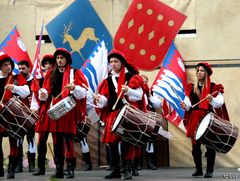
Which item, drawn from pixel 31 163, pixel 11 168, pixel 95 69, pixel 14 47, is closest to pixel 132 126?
pixel 11 168

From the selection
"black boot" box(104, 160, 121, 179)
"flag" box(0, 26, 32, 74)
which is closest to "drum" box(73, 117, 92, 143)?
"black boot" box(104, 160, 121, 179)

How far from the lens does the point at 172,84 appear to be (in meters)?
11.6

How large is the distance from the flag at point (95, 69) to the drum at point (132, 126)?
3131mm

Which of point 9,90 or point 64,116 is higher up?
point 9,90

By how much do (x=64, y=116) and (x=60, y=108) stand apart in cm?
39

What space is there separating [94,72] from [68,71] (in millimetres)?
2807

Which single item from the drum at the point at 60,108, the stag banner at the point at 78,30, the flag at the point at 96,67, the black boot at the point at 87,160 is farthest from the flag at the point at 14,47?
the drum at the point at 60,108

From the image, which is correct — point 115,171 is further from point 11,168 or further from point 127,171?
point 11,168

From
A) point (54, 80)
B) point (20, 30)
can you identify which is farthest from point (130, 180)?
point (20, 30)

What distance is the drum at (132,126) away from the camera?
7918 mm

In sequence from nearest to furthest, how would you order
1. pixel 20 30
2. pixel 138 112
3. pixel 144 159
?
pixel 138 112 → pixel 144 159 → pixel 20 30

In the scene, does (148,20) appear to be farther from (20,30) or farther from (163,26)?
Answer: (20,30)

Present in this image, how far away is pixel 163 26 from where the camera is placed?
36.4 ft

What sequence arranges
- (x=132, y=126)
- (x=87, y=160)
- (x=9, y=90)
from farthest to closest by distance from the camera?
1. (x=87, y=160)
2. (x=9, y=90)
3. (x=132, y=126)
